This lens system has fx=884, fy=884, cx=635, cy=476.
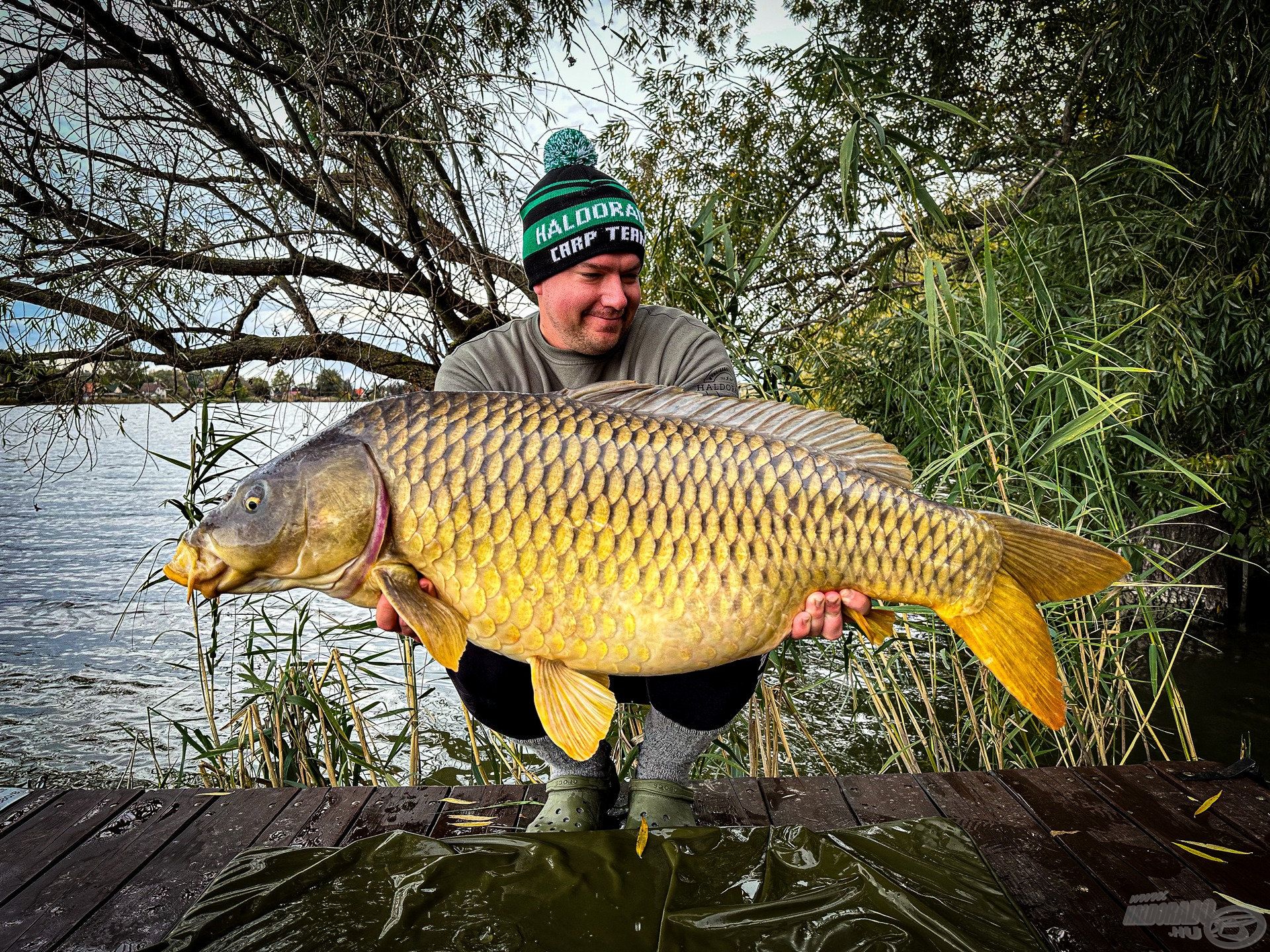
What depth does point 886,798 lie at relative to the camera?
66.7 inches

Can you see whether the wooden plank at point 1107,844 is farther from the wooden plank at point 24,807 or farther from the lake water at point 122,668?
the wooden plank at point 24,807

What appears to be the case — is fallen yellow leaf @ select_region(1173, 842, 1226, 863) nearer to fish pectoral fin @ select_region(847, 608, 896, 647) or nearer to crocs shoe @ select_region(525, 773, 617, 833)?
fish pectoral fin @ select_region(847, 608, 896, 647)

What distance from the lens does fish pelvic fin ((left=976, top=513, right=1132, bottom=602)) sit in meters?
1.27

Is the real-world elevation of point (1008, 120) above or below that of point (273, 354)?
above

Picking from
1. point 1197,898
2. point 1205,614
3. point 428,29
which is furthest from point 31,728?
point 1205,614

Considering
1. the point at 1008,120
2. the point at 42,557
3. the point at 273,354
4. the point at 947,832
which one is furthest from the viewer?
the point at 42,557

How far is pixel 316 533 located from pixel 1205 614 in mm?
5878

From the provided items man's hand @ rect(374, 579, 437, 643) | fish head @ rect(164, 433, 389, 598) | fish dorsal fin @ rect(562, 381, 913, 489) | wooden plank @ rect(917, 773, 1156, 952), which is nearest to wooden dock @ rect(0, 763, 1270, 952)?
wooden plank @ rect(917, 773, 1156, 952)

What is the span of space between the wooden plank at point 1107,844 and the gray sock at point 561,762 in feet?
2.65

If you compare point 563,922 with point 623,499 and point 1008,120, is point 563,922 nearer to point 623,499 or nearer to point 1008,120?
point 623,499

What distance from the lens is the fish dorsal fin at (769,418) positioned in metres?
1.35

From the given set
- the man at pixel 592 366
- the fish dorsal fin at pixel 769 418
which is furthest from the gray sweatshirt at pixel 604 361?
the fish dorsal fin at pixel 769 418

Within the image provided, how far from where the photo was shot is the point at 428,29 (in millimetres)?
3145

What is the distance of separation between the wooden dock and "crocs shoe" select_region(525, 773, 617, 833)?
0.08 metres
